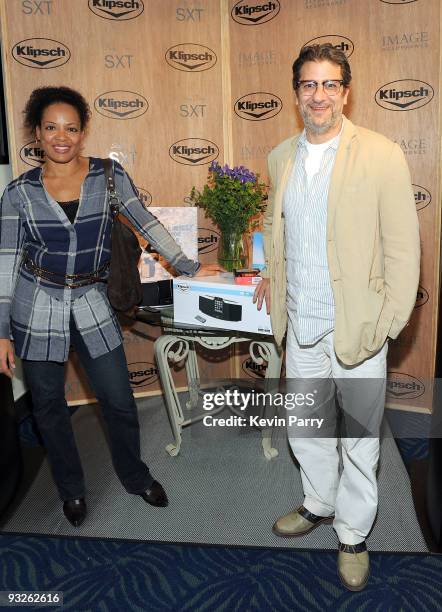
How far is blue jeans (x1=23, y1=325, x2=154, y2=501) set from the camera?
2.33m

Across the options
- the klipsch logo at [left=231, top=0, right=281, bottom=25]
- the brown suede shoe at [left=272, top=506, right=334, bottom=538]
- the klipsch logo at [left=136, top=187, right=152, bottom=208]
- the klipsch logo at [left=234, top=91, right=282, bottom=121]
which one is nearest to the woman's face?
the klipsch logo at [left=136, top=187, right=152, bottom=208]

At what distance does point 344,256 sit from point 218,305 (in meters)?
0.81

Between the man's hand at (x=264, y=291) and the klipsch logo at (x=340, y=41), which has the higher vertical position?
the klipsch logo at (x=340, y=41)

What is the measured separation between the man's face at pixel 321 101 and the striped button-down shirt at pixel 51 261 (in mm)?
825

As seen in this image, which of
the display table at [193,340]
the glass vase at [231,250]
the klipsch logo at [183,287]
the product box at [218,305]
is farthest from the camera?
the glass vase at [231,250]

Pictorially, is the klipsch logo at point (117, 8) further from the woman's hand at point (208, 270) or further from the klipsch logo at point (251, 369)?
the klipsch logo at point (251, 369)

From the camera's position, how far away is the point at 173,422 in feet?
9.90

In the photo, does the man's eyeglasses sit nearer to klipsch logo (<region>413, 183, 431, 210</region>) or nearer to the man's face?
the man's face

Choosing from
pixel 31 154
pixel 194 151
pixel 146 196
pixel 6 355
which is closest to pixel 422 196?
pixel 194 151

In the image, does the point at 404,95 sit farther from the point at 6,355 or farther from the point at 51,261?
the point at 6,355

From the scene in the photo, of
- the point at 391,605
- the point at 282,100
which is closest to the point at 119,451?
the point at 391,605

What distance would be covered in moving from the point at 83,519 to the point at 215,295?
3.69ft

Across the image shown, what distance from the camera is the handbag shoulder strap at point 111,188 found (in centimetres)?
229

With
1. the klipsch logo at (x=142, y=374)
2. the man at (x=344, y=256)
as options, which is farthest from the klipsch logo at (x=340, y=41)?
the klipsch logo at (x=142, y=374)
